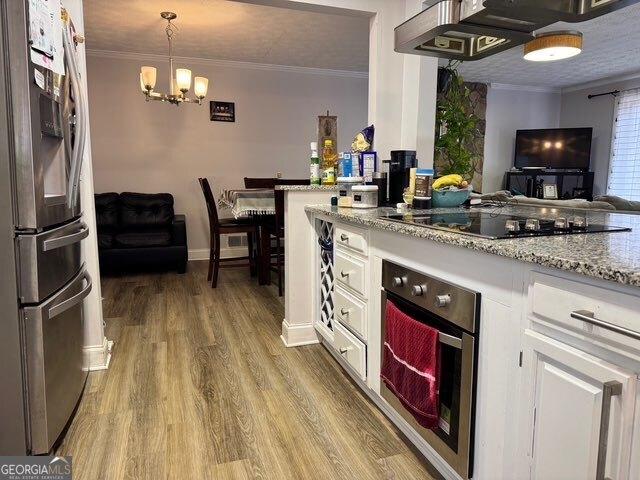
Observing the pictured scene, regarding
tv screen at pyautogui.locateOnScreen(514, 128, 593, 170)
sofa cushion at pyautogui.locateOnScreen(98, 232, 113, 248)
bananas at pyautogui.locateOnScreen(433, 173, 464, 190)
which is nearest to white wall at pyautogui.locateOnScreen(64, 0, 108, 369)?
bananas at pyautogui.locateOnScreen(433, 173, 464, 190)

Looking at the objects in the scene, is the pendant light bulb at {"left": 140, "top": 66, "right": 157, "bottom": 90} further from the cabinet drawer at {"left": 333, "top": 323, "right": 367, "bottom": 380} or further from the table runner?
the cabinet drawer at {"left": 333, "top": 323, "right": 367, "bottom": 380}

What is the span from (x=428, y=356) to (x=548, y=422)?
16.0 inches

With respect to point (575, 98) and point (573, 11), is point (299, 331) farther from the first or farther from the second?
point (575, 98)

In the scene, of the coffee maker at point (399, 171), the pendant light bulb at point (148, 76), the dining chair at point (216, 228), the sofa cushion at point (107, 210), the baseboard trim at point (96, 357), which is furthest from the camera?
the sofa cushion at point (107, 210)

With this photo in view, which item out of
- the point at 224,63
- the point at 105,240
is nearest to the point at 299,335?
the point at 105,240

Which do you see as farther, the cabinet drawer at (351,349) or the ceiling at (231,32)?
the ceiling at (231,32)

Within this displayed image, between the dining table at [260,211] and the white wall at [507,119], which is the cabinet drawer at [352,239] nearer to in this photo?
the dining table at [260,211]

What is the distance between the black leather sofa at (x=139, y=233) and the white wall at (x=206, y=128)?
258mm

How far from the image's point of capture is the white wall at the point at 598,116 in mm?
6328

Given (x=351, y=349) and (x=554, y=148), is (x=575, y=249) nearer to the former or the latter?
(x=351, y=349)

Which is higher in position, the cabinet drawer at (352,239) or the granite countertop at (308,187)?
the granite countertop at (308,187)

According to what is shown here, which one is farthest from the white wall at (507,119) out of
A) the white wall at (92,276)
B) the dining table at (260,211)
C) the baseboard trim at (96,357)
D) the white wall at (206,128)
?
the baseboard trim at (96,357)

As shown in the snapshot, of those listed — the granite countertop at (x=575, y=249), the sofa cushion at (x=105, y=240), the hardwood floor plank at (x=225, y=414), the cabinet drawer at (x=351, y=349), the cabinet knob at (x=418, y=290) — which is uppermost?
the granite countertop at (x=575, y=249)

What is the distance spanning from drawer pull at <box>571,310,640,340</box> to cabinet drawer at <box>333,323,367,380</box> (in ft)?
3.59
